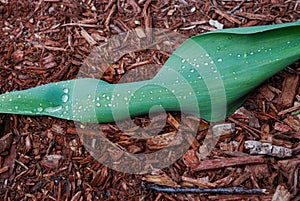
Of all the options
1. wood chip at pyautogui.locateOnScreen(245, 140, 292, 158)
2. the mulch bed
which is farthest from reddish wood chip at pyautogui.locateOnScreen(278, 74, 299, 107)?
wood chip at pyautogui.locateOnScreen(245, 140, 292, 158)

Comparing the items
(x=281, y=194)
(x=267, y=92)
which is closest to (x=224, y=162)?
(x=281, y=194)

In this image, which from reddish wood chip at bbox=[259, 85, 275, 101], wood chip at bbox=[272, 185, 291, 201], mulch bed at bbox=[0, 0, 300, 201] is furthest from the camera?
reddish wood chip at bbox=[259, 85, 275, 101]

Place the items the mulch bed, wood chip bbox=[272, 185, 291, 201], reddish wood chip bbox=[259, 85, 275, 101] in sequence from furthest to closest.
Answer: reddish wood chip bbox=[259, 85, 275, 101], the mulch bed, wood chip bbox=[272, 185, 291, 201]

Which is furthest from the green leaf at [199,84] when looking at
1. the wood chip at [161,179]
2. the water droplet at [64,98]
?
the wood chip at [161,179]

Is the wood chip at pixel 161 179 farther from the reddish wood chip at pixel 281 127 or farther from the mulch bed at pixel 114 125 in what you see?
the reddish wood chip at pixel 281 127

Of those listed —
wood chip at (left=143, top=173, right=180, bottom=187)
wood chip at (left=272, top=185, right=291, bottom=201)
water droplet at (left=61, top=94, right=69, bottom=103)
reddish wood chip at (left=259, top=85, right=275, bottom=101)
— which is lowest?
wood chip at (left=143, top=173, right=180, bottom=187)

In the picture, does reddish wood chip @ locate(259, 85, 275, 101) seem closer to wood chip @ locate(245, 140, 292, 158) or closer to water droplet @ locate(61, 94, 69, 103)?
wood chip @ locate(245, 140, 292, 158)

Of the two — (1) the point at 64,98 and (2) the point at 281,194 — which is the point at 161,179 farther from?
(1) the point at 64,98

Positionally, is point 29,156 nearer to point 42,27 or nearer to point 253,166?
point 42,27
